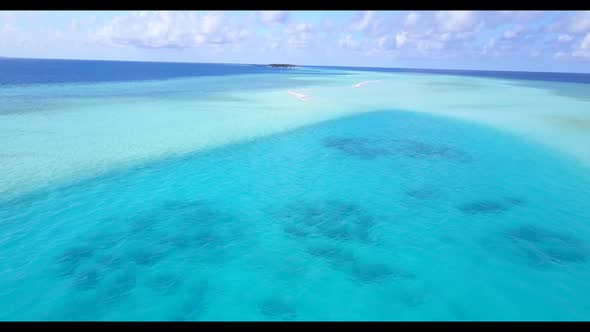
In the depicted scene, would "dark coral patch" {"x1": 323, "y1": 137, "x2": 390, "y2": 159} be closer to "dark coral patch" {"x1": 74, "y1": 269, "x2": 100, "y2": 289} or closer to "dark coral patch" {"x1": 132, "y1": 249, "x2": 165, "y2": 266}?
"dark coral patch" {"x1": 132, "y1": 249, "x2": 165, "y2": 266}

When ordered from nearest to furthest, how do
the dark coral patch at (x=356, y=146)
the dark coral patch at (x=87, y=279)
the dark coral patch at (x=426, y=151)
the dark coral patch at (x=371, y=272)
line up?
1. the dark coral patch at (x=87, y=279)
2. the dark coral patch at (x=371, y=272)
3. the dark coral patch at (x=426, y=151)
4. the dark coral patch at (x=356, y=146)

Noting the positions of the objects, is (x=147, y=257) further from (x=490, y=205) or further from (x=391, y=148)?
(x=391, y=148)

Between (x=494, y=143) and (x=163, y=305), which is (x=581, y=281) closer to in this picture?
(x=163, y=305)

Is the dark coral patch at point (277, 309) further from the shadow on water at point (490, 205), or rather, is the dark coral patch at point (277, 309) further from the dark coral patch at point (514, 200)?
the dark coral patch at point (514, 200)

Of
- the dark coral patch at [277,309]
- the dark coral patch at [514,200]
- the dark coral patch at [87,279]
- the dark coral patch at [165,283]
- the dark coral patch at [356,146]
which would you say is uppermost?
the dark coral patch at [356,146]

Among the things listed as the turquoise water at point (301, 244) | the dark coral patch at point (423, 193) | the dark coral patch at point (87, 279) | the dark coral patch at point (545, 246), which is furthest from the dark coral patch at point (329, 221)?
the dark coral patch at point (87, 279)

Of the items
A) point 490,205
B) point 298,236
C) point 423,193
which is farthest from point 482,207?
point 298,236

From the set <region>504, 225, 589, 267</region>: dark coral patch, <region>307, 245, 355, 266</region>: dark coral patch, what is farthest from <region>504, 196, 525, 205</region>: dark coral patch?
<region>307, 245, 355, 266</region>: dark coral patch
